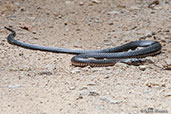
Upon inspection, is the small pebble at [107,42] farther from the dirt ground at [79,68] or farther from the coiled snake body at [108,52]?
the coiled snake body at [108,52]

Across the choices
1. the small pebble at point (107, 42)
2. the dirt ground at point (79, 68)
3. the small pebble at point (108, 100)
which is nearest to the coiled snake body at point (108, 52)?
the dirt ground at point (79, 68)

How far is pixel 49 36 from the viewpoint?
1002cm

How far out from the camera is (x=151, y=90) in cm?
648

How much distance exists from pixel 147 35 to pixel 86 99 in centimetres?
408

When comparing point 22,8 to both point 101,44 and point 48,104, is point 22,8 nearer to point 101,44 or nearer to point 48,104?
point 101,44

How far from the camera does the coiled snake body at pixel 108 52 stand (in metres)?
7.95

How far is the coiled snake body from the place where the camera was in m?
7.95

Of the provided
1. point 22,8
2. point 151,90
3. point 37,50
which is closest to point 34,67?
point 37,50

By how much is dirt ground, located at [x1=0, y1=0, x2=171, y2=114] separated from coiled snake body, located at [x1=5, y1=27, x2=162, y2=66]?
16cm

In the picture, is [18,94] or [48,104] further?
[18,94]

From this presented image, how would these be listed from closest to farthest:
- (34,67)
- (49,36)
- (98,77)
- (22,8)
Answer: (98,77) → (34,67) → (49,36) → (22,8)

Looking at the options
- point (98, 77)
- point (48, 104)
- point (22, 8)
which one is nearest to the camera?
point (48, 104)

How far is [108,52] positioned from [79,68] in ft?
4.24

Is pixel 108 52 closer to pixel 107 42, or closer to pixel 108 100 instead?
pixel 107 42
